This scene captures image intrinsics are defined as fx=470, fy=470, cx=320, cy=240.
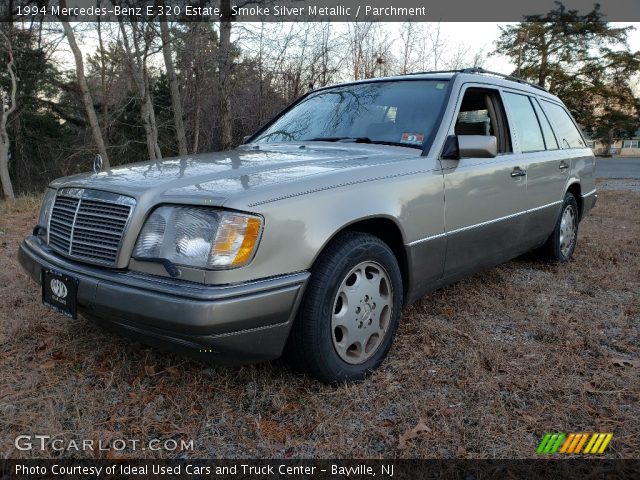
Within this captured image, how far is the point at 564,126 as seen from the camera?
15.7 ft

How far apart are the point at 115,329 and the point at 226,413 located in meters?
0.62

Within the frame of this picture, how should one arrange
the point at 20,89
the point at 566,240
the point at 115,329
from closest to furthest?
the point at 115,329, the point at 566,240, the point at 20,89

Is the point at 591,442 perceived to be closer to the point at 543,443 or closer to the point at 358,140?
the point at 543,443

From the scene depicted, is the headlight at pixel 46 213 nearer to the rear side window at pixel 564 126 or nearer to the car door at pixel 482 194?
the car door at pixel 482 194

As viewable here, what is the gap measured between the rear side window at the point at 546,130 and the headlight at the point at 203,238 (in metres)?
3.38

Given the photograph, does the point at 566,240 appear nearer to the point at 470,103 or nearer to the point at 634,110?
the point at 470,103

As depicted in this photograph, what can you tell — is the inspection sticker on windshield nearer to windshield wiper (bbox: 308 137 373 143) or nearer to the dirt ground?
windshield wiper (bbox: 308 137 373 143)

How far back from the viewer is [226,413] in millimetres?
2137

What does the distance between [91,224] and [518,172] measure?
2925 millimetres

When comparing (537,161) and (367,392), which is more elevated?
(537,161)

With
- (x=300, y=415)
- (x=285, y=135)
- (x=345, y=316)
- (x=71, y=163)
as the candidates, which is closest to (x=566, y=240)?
(x=285, y=135)

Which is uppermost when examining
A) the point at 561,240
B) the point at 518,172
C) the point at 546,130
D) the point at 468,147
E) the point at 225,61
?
the point at 225,61

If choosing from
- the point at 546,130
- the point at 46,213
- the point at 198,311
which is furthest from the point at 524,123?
the point at 46,213

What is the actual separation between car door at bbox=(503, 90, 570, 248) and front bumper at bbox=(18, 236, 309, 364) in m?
2.53
